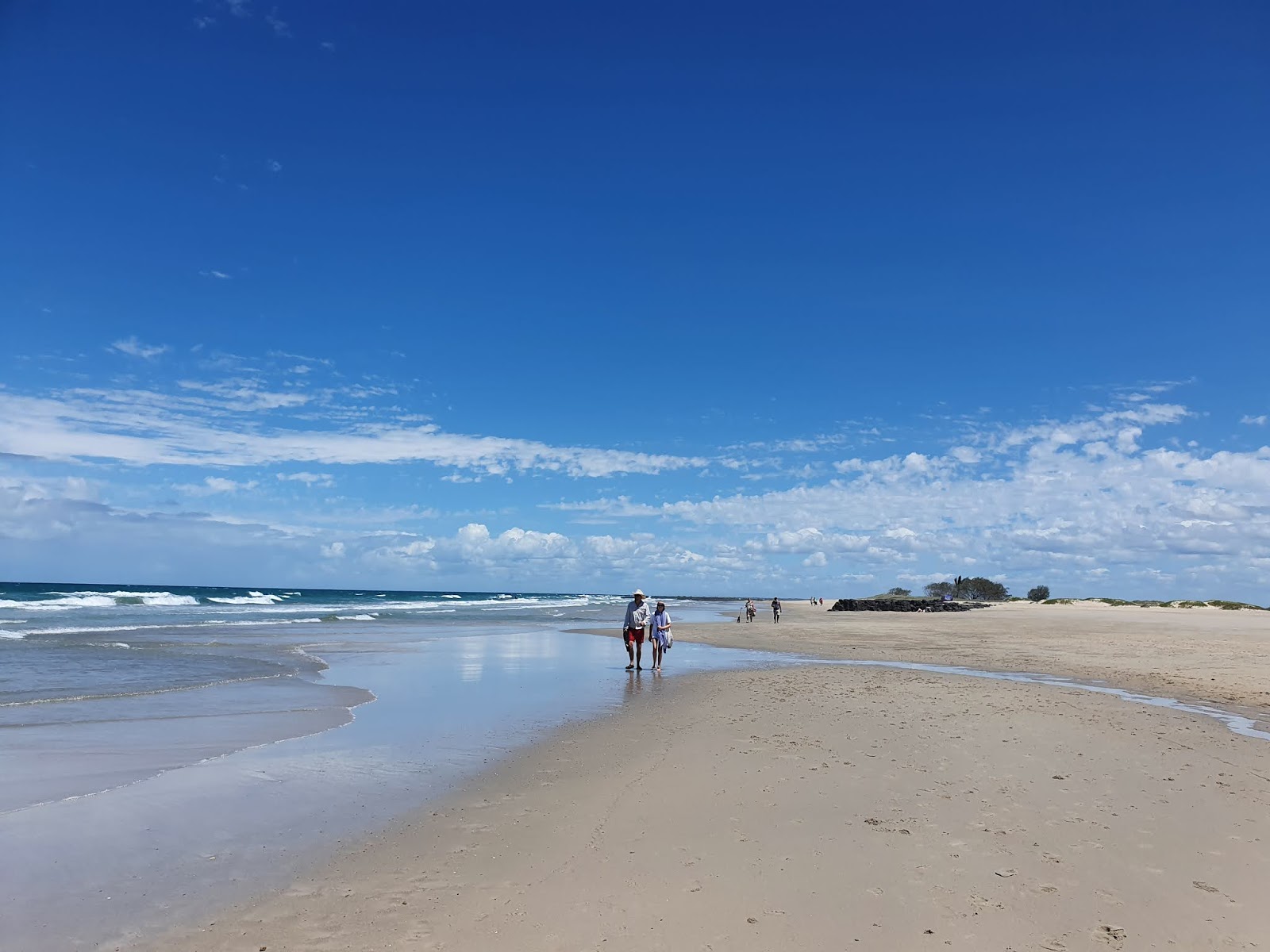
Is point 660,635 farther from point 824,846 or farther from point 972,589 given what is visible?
point 972,589

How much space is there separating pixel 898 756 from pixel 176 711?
478 inches

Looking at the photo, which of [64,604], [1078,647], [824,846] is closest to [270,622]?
[64,604]

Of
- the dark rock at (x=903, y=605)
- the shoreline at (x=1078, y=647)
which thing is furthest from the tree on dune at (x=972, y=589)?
the shoreline at (x=1078, y=647)

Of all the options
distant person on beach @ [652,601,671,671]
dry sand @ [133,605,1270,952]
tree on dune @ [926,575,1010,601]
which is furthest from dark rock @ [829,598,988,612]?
dry sand @ [133,605,1270,952]

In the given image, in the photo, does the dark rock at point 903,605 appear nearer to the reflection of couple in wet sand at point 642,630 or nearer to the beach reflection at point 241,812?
the reflection of couple in wet sand at point 642,630

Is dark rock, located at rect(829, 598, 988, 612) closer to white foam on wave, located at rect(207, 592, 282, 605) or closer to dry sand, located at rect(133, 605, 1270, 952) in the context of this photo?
white foam on wave, located at rect(207, 592, 282, 605)

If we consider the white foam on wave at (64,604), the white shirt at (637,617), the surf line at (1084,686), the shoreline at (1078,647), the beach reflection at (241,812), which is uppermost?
the white foam on wave at (64,604)

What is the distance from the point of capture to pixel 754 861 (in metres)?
6.41

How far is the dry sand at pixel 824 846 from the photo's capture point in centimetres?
520

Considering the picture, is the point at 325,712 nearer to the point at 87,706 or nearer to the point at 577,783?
the point at 87,706

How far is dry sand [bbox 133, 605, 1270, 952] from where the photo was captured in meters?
5.20

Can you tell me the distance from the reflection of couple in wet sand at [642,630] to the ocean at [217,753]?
514 millimetres

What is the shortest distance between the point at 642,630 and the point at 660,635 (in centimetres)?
60

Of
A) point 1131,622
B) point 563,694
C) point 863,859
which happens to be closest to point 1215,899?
point 863,859
